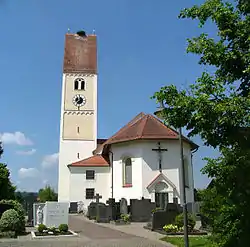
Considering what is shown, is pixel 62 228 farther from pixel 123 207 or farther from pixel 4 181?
pixel 123 207

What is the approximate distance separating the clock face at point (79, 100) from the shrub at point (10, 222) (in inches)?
1347

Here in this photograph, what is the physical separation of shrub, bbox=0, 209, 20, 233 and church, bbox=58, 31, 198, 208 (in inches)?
569

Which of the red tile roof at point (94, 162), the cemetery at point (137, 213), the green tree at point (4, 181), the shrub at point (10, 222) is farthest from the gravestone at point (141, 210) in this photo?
the red tile roof at point (94, 162)

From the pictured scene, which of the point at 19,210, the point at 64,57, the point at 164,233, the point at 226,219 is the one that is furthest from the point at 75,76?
the point at 226,219

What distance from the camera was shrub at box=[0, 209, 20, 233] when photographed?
1691 cm

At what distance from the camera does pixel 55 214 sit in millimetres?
18828

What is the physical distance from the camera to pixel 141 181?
3503 centimetres

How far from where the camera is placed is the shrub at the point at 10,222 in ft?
55.5

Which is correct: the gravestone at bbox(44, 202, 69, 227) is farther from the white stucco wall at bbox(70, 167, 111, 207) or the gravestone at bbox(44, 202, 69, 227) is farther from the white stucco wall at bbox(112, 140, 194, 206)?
the white stucco wall at bbox(70, 167, 111, 207)

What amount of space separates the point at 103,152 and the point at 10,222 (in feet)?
88.7

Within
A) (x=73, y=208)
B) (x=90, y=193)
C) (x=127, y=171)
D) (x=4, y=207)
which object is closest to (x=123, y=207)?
(x=127, y=171)

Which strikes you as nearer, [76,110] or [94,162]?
[94,162]

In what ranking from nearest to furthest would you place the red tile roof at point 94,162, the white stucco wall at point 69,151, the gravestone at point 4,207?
the gravestone at point 4,207, the red tile roof at point 94,162, the white stucco wall at point 69,151

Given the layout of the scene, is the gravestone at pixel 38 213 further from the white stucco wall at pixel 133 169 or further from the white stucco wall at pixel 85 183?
the white stucco wall at pixel 85 183
